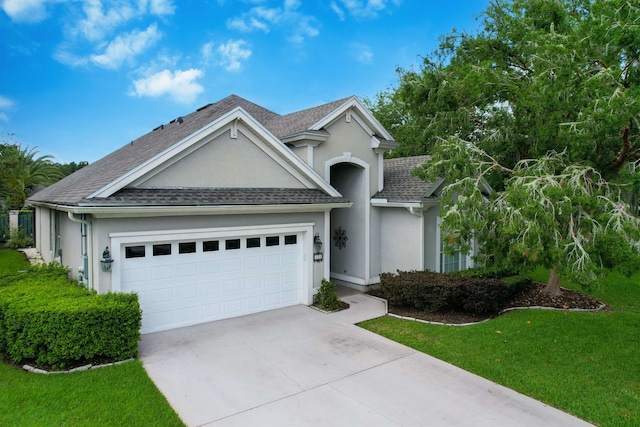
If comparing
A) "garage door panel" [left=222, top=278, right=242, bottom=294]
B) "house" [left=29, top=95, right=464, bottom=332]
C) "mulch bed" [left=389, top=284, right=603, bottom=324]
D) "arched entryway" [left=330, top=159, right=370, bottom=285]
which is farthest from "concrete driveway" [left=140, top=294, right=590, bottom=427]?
"arched entryway" [left=330, top=159, right=370, bottom=285]

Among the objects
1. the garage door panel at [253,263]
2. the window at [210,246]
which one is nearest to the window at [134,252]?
the window at [210,246]

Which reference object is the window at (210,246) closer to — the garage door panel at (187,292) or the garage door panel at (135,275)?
Answer: the garage door panel at (187,292)

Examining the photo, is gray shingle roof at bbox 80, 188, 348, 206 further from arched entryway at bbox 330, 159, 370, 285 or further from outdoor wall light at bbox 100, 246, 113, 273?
arched entryway at bbox 330, 159, 370, 285

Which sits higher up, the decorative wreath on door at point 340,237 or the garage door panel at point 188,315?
the decorative wreath on door at point 340,237

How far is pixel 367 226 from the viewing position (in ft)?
44.4

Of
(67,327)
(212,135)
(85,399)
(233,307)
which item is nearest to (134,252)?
(67,327)

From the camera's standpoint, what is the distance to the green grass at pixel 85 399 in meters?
5.23

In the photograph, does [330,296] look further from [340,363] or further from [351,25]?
[351,25]

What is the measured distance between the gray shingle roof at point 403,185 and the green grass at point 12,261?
14.7m

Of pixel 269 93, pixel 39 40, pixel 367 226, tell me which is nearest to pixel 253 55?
pixel 269 93

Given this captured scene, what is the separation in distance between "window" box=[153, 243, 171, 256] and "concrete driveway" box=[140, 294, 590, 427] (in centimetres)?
180

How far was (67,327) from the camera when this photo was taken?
22.0ft

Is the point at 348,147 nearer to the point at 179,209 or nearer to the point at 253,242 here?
the point at 253,242

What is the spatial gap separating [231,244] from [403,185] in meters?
6.65
